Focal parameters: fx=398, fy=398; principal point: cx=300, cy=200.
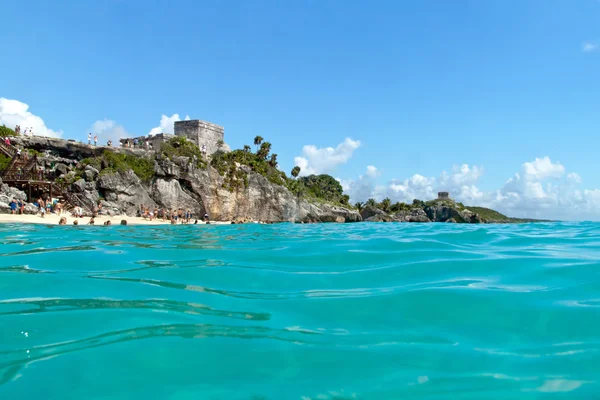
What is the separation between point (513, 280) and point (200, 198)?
36.4m

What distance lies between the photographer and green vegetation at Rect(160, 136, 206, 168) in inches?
1551

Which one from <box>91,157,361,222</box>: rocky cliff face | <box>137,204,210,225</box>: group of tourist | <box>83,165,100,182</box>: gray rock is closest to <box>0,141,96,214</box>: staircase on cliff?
<box>91,157,361,222</box>: rocky cliff face

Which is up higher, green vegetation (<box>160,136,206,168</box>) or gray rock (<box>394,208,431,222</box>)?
green vegetation (<box>160,136,206,168</box>)

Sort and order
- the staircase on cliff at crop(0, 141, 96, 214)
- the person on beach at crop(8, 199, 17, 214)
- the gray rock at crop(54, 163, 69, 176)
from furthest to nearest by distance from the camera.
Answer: the gray rock at crop(54, 163, 69, 176), the staircase on cliff at crop(0, 141, 96, 214), the person on beach at crop(8, 199, 17, 214)

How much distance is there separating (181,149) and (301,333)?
40.0 metres

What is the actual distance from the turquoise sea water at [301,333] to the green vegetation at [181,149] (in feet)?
117

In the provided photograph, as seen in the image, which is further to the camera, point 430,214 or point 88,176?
point 430,214

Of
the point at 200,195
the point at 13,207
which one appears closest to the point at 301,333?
the point at 13,207

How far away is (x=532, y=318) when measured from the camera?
10.1 feet

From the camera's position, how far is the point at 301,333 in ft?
9.30

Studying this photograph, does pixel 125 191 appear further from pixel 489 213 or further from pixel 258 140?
pixel 489 213

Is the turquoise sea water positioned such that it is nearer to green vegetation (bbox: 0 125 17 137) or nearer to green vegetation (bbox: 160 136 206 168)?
green vegetation (bbox: 160 136 206 168)

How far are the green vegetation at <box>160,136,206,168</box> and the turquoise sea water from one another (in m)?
35.6

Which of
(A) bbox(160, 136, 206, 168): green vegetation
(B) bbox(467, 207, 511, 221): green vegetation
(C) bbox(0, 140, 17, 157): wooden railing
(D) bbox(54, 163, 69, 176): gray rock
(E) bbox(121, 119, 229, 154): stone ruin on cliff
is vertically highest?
(E) bbox(121, 119, 229, 154): stone ruin on cliff
